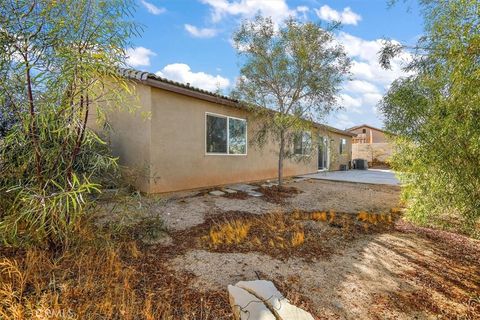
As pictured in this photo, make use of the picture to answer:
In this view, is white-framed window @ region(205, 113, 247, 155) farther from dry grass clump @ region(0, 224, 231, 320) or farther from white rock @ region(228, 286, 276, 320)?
white rock @ region(228, 286, 276, 320)

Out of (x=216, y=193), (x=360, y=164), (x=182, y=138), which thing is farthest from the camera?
(x=360, y=164)

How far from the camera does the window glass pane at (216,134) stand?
8.14m

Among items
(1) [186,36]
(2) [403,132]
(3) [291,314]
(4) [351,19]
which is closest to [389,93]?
(2) [403,132]

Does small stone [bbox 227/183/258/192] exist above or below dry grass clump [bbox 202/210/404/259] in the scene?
above

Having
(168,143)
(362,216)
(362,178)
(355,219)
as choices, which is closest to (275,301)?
(355,219)

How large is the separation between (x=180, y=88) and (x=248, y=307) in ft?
19.2

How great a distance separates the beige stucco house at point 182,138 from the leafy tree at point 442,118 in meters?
4.44

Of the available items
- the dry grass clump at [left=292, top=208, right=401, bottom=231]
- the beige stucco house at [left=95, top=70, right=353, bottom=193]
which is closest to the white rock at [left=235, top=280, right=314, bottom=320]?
the dry grass clump at [left=292, top=208, right=401, bottom=231]

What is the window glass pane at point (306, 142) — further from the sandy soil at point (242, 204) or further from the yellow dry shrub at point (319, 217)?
the yellow dry shrub at point (319, 217)

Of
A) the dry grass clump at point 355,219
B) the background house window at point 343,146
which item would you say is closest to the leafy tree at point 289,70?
the dry grass clump at point 355,219

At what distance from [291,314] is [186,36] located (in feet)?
31.2

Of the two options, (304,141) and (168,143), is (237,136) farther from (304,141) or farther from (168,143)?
(168,143)

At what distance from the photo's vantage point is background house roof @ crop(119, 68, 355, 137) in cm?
616

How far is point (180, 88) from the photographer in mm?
6898
